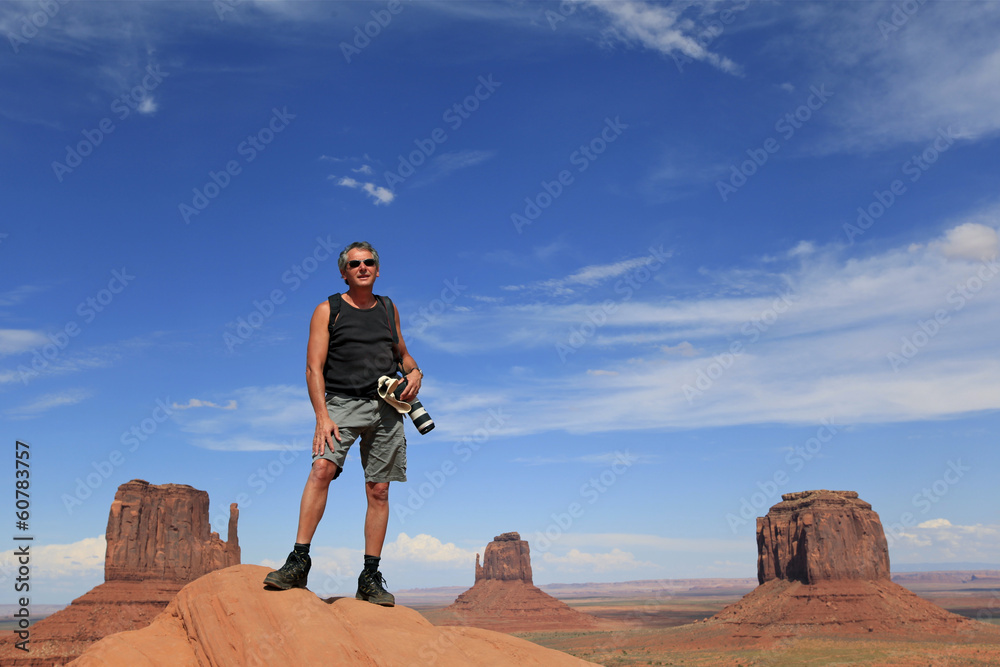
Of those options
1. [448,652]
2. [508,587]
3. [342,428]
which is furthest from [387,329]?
[508,587]

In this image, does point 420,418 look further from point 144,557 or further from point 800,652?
point 144,557

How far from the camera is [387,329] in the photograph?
21.7ft

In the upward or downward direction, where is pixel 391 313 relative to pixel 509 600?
upward

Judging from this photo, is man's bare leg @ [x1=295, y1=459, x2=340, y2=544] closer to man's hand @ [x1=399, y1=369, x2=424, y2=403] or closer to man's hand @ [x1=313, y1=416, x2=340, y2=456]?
man's hand @ [x1=313, y1=416, x2=340, y2=456]

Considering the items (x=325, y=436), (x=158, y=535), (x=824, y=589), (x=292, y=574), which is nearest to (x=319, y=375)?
(x=325, y=436)

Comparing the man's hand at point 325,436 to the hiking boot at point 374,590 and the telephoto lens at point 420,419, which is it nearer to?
the telephoto lens at point 420,419

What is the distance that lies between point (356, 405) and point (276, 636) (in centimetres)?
197

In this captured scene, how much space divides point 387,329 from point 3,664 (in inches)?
2813

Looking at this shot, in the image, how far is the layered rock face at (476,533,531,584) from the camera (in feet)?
561

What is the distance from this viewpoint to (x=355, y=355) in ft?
21.1

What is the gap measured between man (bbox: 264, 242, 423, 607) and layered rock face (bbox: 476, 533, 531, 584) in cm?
17157

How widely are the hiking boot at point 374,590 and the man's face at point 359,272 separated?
9.21ft

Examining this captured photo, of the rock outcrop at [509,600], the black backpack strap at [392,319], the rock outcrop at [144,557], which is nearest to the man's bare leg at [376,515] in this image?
the black backpack strap at [392,319]

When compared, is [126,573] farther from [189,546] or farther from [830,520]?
[830,520]
